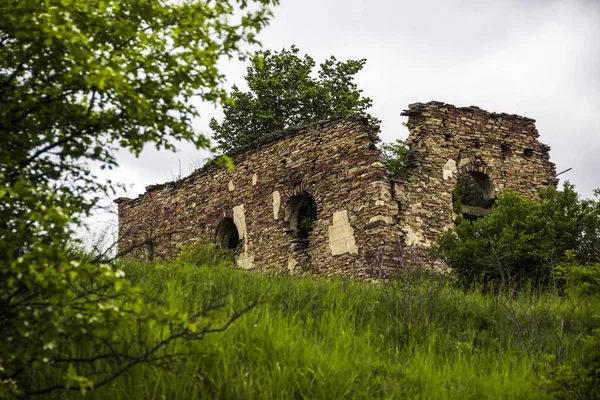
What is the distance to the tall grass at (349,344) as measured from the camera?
14.8ft

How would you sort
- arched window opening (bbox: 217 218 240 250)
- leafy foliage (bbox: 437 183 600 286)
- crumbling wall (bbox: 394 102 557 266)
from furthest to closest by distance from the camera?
1. arched window opening (bbox: 217 218 240 250)
2. crumbling wall (bbox: 394 102 557 266)
3. leafy foliage (bbox: 437 183 600 286)

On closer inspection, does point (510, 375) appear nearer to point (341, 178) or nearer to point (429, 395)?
point (429, 395)

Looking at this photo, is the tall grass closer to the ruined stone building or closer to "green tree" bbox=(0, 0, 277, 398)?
"green tree" bbox=(0, 0, 277, 398)

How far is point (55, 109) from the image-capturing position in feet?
12.6

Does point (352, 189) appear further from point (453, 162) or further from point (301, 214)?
point (301, 214)

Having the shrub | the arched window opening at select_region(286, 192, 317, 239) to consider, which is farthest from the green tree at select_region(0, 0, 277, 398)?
the arched window opening at select_region(286, 192, 317, 239)

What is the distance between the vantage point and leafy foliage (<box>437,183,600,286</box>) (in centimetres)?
1190

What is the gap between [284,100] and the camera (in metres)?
23.7

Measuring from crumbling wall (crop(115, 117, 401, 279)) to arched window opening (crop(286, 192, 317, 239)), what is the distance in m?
0.08

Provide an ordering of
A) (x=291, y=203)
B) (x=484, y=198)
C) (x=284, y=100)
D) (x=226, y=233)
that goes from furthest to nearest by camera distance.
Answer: (x=284, y=100) < (x=226, y=233) < (x=484, y=198) < (x=291, y=203)

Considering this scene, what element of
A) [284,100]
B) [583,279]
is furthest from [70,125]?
[284,100]

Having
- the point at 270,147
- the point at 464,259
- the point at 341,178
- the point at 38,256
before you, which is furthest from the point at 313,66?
the point at 38,256

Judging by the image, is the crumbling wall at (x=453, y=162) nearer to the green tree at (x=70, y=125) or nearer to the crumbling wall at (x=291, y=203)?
the crumbling wall at (x=291, y=203)

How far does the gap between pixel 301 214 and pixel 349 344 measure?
1034cm
